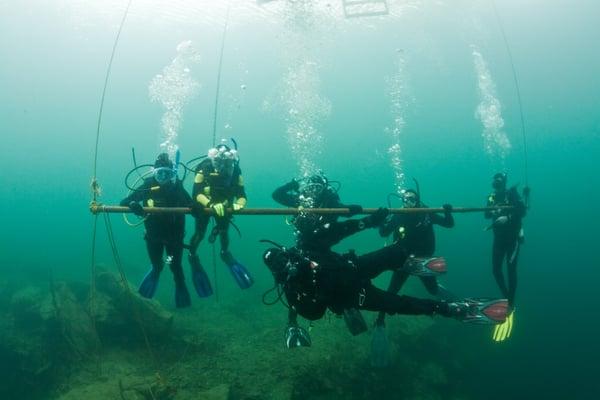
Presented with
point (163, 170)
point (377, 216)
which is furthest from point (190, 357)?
point (377, 216)

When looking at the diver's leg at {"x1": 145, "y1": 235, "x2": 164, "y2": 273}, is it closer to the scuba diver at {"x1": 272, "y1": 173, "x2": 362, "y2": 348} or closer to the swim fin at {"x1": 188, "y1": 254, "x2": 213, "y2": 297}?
the swim fin at {"x1": 188, "y1": 254, "x2": 213, "y2": 297}

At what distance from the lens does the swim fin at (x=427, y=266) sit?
6.49 metres

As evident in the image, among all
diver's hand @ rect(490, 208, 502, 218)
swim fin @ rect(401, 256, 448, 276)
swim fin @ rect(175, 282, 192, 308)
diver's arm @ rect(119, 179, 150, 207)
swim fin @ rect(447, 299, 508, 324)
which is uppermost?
diver's arm @ rect(119, 179, 150, 207)

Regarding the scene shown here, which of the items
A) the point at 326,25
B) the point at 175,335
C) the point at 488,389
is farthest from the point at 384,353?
the point at 326,25

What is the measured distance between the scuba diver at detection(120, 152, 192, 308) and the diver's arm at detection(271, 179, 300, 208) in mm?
1676

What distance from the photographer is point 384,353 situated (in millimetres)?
8344

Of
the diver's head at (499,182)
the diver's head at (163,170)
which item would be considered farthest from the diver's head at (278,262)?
the diver's head at (499,182)

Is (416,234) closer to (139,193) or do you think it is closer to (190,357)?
(139,193)

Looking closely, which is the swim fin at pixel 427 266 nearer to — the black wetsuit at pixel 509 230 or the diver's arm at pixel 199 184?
the black wetsuit at pixel 509 230

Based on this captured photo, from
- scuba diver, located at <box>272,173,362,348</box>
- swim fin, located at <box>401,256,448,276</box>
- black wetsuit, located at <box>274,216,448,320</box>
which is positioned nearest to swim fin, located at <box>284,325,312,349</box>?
scuba diver, located at <box>272,173,362,348</box>

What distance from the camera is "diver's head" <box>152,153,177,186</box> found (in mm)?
A: 6133

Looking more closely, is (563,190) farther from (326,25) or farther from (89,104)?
(89,104)

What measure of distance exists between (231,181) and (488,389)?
13.2m

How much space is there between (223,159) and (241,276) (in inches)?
92.5
